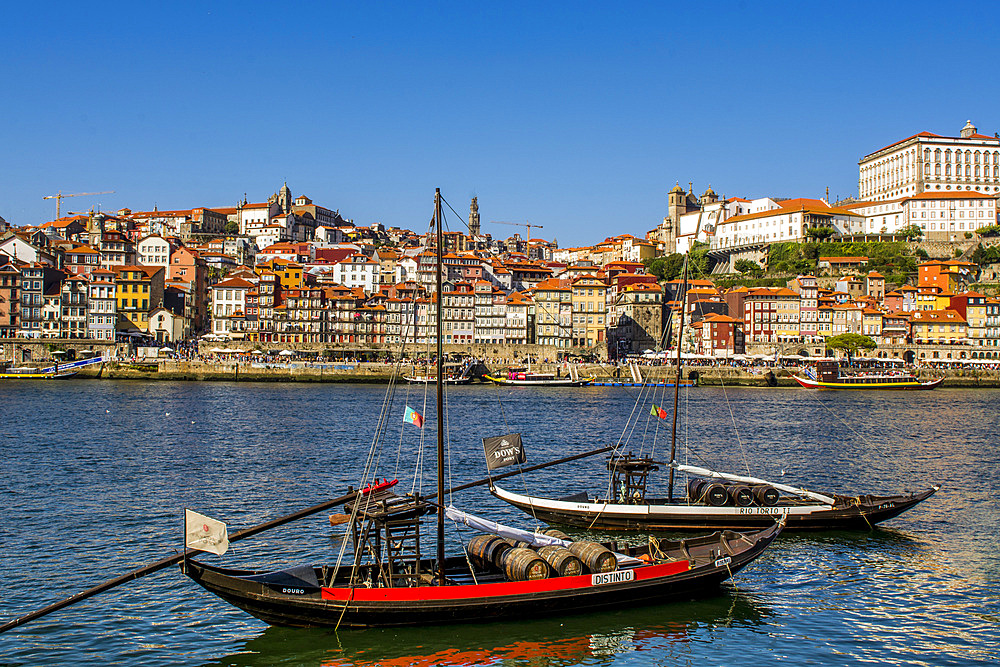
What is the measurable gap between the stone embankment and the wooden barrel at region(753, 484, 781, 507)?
2479 inches

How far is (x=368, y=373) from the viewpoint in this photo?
93.3 metres

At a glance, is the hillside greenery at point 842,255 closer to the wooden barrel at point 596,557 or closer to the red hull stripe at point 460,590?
the wooden barrel at point 596,557

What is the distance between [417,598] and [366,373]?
78.4 m

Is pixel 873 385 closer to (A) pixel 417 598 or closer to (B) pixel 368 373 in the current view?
(B) pixel 368 373

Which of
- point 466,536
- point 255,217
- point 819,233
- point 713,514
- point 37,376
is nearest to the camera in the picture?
point 466,536

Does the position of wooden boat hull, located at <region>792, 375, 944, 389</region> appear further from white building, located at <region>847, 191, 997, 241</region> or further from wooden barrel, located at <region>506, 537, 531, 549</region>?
wooden barrel, located at <region>506, 537, 531, 549</region>

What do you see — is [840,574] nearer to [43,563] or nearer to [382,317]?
[43,563]

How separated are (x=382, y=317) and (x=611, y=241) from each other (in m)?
70.5

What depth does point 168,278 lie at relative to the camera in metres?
119

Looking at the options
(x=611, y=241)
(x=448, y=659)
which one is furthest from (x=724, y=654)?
(x=611, y=241)

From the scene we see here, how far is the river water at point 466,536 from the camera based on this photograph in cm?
1573

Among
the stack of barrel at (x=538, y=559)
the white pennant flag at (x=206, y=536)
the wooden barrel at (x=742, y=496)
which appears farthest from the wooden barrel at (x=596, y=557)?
the wooden barrel at (x=742, y=496)

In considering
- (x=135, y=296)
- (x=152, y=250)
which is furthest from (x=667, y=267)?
(x=135, y=296)

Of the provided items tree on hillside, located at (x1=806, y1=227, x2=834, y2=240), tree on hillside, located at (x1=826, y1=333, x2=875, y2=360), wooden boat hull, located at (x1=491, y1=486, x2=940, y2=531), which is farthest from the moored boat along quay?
wooden boat hull, located at (x1=491, y1=486, x2=940, y2=531)
